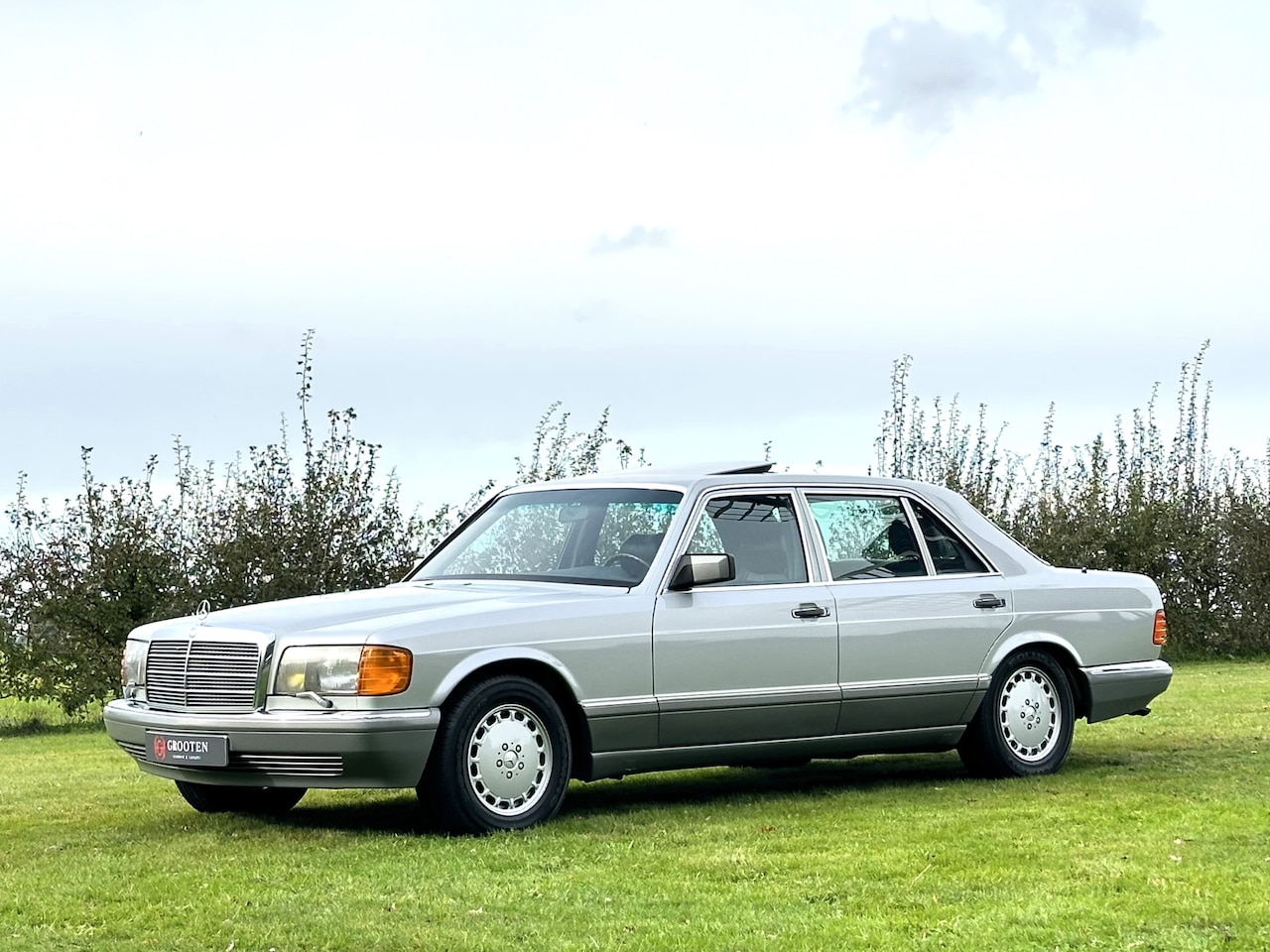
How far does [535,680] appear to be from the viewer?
9.32 m

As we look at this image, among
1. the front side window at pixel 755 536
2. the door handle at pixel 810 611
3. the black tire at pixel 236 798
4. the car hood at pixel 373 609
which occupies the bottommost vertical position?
the black tire at pixel 236 798

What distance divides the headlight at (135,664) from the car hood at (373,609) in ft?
0.25

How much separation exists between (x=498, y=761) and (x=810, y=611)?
216cm

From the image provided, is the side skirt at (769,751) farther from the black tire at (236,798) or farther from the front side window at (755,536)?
the black tire at (236,798)

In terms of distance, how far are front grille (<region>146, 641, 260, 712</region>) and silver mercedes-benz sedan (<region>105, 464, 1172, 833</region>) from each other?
0.02 meters

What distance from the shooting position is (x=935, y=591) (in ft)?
36.0

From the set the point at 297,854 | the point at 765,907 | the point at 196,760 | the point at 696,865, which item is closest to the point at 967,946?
the point at 765,907

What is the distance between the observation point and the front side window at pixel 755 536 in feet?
33.7

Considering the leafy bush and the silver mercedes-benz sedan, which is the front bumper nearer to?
the silver mercedes-benz sedan

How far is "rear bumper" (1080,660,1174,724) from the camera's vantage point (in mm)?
11570

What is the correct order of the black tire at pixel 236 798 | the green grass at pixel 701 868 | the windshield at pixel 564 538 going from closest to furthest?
1. the green grass at pixel 701 868
2. the windshield at pixel 564 538
3. the black tire at pixel 236 798

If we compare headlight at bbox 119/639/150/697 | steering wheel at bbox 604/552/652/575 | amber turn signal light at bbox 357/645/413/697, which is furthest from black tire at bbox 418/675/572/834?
headlight at bbox 119/639/150/697

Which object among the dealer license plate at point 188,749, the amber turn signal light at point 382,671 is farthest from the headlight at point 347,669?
the dealer license plate at point 188,749

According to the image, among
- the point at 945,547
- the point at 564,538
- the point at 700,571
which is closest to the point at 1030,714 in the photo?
the point at 945,547
